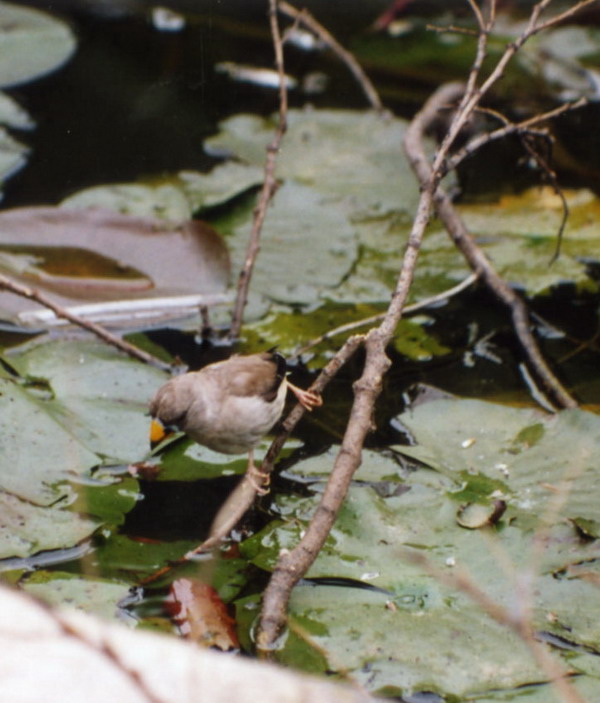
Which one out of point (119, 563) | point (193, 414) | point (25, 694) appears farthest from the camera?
point (193, 414)

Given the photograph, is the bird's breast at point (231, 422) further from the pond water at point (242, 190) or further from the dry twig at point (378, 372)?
the dry twig at point (378, 372)

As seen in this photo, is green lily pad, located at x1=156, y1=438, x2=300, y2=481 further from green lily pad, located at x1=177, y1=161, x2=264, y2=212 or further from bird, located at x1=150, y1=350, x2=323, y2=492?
green lily pad, located at x1=177, y1=161, x2=264, y2=212

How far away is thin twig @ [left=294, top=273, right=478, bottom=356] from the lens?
3.87 metres

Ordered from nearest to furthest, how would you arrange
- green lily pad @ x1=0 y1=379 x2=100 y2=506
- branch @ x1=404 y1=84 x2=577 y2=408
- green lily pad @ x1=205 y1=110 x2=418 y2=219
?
green lily pad @ x1=0 y1=379 x2=100 y2=506 → branch @ x1=404 y1=84 x2=577 y2=408 → green lily pad @ x1=205 y1=110 x2=418 y2=219

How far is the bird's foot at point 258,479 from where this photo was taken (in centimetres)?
305

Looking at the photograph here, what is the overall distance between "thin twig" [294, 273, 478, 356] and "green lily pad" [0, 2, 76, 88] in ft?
10.8

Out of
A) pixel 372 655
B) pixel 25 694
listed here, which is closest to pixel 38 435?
pixel 372 655

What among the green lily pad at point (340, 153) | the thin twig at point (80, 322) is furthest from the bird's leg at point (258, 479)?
the green lily pad at point (340, 153)

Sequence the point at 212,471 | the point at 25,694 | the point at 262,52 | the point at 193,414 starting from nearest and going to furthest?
the point at 25,694
the point at 193,414
the point at 212,471
the point at 262,52

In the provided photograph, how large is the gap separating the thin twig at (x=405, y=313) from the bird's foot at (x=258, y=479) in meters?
0.86

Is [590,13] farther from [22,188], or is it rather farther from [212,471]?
[212,471]

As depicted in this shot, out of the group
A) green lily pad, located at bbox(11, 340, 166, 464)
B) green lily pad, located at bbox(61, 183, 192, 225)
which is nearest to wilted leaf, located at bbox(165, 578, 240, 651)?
green lily pad, located at bbox(11, 340, 166, 464)

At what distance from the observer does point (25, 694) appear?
143 cm

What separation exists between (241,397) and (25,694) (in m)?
1.82
